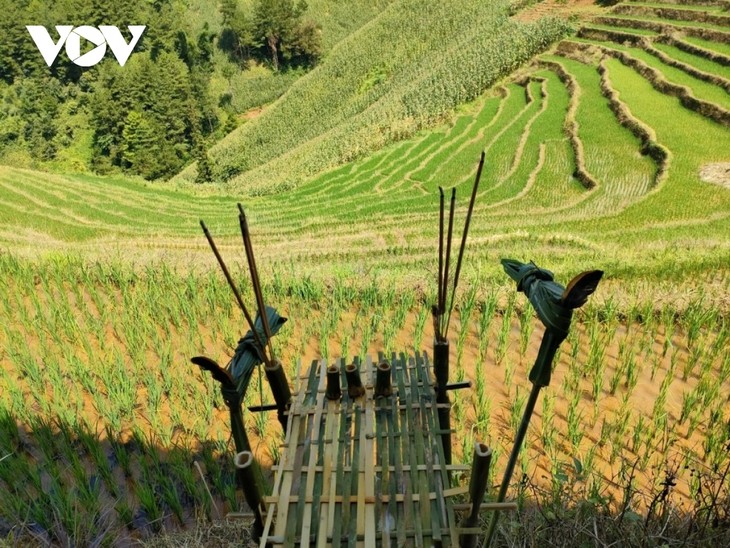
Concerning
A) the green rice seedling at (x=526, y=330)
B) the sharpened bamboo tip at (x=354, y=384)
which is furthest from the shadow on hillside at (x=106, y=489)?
the green rice seedling at (x=526, y=330)

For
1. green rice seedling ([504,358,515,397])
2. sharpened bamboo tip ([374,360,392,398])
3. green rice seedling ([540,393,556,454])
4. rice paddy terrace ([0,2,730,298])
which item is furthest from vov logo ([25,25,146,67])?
sharpened bamboo tip ([374,360,392,398])

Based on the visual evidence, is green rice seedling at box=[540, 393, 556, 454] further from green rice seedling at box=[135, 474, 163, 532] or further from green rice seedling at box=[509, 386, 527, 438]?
green rice seedling at box=[135, 474, 163, 532]

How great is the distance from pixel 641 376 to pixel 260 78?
63.3 metres

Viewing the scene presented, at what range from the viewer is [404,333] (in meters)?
5.79

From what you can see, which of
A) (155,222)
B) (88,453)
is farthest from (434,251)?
(155,222)

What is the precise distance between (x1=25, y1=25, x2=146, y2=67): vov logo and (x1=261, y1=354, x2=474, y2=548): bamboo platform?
219 ft

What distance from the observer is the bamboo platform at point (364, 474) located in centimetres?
190

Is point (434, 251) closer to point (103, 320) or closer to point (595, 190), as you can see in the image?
point (595, 190)

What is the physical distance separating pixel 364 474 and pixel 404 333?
3723mm

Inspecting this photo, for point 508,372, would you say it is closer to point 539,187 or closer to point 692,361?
point 692,361

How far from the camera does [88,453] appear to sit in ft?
13.1

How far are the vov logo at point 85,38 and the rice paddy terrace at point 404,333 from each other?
177 feet

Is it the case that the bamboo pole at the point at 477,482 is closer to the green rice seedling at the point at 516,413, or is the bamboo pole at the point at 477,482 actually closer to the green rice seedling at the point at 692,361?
the green rice seedling at the point at 516,413

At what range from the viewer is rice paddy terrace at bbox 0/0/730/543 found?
3.58 m
